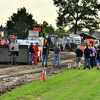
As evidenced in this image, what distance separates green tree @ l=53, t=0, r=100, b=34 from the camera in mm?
77000

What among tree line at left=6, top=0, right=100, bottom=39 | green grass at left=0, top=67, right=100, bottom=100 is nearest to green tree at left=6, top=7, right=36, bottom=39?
tree line at left=6, top=0, right=100, bottom=39

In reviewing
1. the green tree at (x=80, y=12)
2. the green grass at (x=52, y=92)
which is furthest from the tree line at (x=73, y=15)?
the green grass at (x=52, y=92)

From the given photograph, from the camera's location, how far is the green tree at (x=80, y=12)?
77000mm

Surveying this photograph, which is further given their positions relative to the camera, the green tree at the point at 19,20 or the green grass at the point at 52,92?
the green tree at the point at 19,20

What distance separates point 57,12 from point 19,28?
17.5 meters

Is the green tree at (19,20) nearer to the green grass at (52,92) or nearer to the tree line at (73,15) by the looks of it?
the tree line at (73,15)

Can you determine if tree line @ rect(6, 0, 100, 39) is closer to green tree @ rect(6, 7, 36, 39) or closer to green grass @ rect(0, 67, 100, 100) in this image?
green tree @ rect(6, 7, 36, 39)

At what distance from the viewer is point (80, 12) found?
7738 centimetres

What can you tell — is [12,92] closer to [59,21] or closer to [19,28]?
[19,28]

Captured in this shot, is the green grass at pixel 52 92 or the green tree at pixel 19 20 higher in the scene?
the green tree at pixel 19 20

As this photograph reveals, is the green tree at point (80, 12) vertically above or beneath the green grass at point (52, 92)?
above

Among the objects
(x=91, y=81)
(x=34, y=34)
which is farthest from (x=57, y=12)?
(x=91, y=81)

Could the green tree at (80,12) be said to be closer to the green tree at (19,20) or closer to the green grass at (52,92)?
the green tree at (19,20)

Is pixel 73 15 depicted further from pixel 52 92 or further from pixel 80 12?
pixel 52 92
